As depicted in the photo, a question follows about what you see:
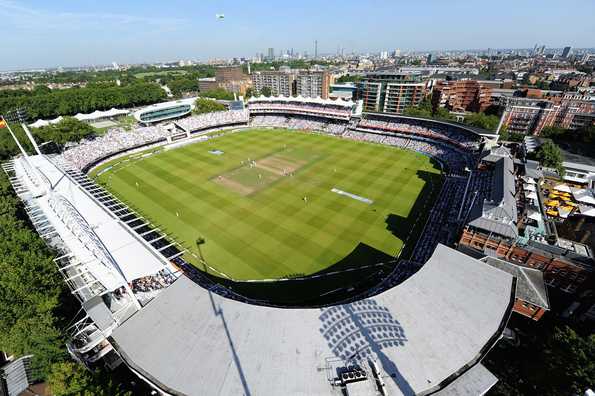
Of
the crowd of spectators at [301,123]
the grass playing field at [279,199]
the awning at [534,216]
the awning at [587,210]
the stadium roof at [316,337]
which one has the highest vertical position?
the stadium roof at [316,337]

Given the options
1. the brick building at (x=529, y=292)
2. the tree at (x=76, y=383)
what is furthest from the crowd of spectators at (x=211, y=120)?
the brick building at (x=529, y=292)

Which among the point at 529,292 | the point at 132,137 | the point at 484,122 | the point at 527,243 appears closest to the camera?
the point at 529,292

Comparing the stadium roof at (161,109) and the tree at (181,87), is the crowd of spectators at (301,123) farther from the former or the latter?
the tree at (181,87)

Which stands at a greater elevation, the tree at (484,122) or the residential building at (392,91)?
the residential building at (392,91)

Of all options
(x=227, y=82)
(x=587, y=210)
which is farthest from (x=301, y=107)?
(x=227, y=82)

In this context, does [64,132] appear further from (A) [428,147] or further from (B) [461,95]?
(B) [461,95]

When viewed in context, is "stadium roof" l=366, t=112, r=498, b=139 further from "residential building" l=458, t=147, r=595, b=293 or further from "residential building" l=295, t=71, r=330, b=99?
"residential building" l=295, t=71, r=330, b=99
